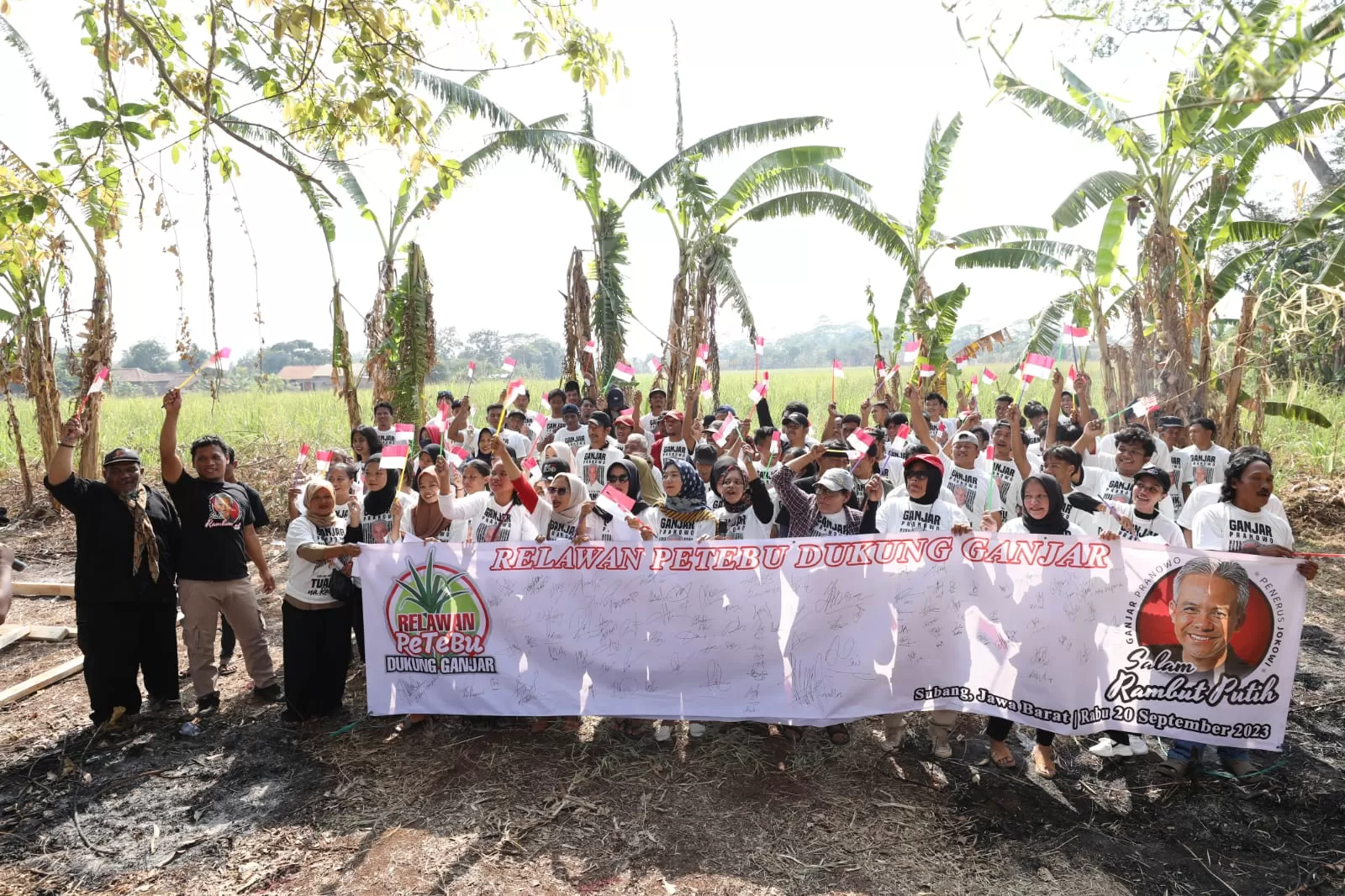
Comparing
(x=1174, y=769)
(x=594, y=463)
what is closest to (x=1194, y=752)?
(x=1174, y=769)

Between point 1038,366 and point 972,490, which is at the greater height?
point 1038,366

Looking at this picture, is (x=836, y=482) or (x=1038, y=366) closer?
(x=836, y=482)

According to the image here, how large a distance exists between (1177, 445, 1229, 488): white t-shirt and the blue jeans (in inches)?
124

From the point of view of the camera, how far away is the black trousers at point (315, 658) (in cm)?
523

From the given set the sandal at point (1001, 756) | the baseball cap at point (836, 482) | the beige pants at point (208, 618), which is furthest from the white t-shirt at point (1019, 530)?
the beige pants at point (208, 618)

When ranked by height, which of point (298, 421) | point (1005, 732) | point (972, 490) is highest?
point (298, 421)

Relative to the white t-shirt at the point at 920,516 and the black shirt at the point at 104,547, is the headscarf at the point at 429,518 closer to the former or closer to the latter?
the black shirt at the point at 104,547

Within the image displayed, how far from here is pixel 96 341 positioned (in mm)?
10531

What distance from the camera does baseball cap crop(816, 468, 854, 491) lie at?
4934mm

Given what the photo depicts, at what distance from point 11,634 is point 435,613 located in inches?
185

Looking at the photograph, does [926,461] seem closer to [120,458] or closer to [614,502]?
[614,502]

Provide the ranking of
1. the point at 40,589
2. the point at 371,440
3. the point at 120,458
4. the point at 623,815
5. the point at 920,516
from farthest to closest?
1. the point at 40,589
2. the point at 371,440
3. the point at 120,458
4. the point at 920,516
5. the point at 623,815

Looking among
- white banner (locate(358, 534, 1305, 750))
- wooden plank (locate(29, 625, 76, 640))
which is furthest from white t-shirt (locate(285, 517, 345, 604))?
wooden plank (locate(29, 625, 76, 640))

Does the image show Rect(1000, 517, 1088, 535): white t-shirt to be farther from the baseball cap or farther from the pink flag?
the pink flag
